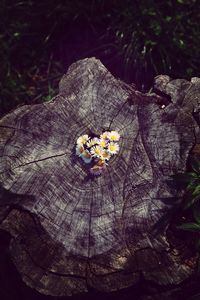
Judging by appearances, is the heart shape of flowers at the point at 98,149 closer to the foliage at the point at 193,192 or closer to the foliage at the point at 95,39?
the foliage at the point at 193,192

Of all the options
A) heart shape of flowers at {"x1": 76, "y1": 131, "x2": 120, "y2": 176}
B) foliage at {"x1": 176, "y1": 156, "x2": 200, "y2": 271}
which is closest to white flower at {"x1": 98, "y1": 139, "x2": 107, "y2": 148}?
heart shape of flowers at {"x1": 76, "y1": 131, "x2": 120, "y2": 176}

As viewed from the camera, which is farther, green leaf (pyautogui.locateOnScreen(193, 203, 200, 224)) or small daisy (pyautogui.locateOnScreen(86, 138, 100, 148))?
small daisy (pyautogui.locateOnScreen(86, 138, 100, 148))

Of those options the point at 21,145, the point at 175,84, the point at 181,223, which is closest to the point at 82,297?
the point at 181,223

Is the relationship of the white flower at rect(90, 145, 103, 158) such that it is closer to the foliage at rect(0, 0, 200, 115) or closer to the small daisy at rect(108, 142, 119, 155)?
the small daisy at rect(108, 142, 119, 155)

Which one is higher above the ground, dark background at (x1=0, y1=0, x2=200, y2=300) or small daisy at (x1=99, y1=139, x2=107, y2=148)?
dark background at (x1=0, y1=0, x2=200, y2=300)

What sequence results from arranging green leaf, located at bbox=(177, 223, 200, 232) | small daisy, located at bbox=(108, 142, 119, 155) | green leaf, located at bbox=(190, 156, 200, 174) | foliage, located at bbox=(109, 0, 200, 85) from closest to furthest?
green leaf, located at bbox=(177, 223, 200, 232)
green leaf, located at bbox=(190, 156, 200, 174)
small daisy, located at bbox=(108, 142, 119, 155)
foliage, located at bbox=(109, 0, 200, 85)

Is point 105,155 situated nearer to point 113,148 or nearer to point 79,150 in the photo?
point 113,148

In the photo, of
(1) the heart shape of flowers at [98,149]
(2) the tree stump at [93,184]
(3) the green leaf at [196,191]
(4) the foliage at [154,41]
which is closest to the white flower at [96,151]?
(1) the heart shape of flowers at [98,149]

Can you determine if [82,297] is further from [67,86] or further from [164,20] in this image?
[164,20]
